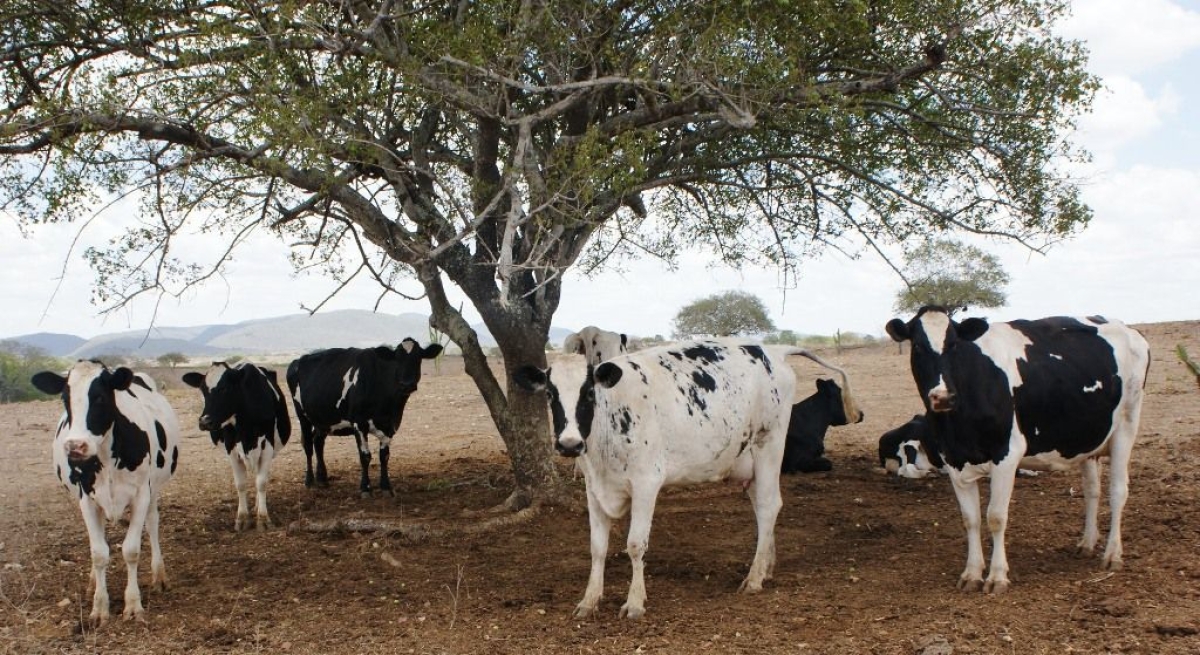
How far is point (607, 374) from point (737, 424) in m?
1.53

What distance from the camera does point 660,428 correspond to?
8.07 metres

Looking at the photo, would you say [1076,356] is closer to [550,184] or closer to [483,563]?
[550,184]

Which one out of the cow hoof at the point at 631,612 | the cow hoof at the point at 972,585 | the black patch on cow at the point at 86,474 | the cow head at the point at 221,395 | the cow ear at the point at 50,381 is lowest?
the cow hoof at the point at 631,612

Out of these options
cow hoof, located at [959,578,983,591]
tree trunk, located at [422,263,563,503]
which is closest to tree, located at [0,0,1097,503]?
tree trunk, located at [422,263,563,503]

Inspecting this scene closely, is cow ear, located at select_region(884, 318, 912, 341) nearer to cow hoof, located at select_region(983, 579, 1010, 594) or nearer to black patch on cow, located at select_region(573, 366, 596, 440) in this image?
cow hoof, located at select_region(983, 579, 1010, 594)

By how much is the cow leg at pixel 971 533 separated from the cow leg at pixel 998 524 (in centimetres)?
10

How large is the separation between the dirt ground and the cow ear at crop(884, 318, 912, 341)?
2071 mm

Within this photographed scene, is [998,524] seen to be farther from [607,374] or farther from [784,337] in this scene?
[784,337]

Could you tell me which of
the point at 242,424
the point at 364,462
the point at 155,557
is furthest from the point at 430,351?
the point at 155,557

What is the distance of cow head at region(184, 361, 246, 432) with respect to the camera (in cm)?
1113

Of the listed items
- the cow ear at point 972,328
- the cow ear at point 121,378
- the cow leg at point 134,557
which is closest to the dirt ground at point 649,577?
the cow leg at point 134,557

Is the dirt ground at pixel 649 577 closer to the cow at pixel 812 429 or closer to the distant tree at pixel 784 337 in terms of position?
the cow at pixel 812 429

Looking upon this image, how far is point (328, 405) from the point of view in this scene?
1409 cm

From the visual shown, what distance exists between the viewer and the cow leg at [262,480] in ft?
37.3
